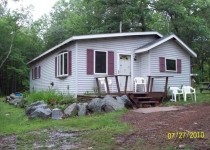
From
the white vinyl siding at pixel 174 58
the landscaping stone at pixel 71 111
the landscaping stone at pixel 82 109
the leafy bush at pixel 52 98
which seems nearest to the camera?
the landscaping stone at pixel 71 111

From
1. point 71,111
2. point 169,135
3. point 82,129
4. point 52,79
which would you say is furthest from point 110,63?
point 169,135

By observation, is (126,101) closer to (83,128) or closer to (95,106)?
(95,106)

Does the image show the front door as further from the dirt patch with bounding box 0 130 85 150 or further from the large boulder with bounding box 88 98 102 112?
the dirt patch with bounding box 0 130 85 150

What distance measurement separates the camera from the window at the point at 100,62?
47.5 feet

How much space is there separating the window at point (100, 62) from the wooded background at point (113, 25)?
942 centimetres

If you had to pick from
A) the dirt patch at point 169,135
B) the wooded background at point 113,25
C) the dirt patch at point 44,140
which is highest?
the wooded background at point 113,25

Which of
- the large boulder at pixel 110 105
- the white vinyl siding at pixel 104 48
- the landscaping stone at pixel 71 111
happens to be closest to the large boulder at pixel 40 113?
→ the landscaping stone at pixel 71 111

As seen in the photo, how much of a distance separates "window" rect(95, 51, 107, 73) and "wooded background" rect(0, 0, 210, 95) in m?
9.42

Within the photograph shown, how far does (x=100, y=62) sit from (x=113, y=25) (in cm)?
987

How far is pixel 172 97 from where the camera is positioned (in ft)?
46.2

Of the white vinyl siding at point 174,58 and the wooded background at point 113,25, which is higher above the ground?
the wooded background at point 113,25

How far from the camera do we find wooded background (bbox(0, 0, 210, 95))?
77.5ft

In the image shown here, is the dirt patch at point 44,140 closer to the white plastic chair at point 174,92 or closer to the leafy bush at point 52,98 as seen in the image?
the leafy bush at point 52,98

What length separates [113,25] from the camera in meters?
23.9
